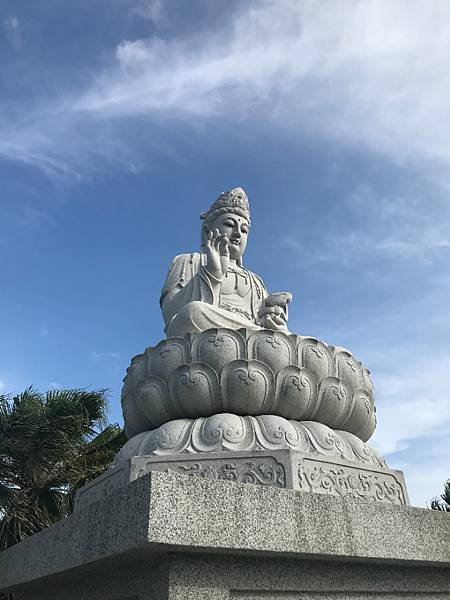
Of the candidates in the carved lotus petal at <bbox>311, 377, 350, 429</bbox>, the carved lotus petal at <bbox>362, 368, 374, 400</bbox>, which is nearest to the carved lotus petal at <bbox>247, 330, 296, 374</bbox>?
the carved lotus petal at <bbox>311, 377, 350, 429</bbox>

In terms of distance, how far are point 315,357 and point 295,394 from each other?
37cm

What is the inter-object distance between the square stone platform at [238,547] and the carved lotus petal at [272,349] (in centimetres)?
142

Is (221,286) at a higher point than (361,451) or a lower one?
higher

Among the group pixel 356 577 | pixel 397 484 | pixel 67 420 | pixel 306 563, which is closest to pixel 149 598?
pixel 306 563

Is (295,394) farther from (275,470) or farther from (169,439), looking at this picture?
(169,439)

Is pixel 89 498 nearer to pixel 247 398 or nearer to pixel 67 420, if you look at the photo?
pixel 247 398

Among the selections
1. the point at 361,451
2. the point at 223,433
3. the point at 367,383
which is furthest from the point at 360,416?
the point at 223,433

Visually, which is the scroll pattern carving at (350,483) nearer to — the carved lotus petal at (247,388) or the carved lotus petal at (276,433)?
the carved lotus petal at (276,433)

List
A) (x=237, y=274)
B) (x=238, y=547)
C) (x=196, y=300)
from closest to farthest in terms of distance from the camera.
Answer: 1. (x=238, y=547)
2. (x=196, y=300)
3. (x=237, y=274)

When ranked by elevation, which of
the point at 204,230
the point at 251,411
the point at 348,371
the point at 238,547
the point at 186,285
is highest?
the point at 204,230

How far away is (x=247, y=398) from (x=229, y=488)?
158 cm

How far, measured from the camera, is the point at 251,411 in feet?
13.3

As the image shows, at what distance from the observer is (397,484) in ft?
12.8

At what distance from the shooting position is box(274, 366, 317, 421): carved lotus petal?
4059 millimetres
